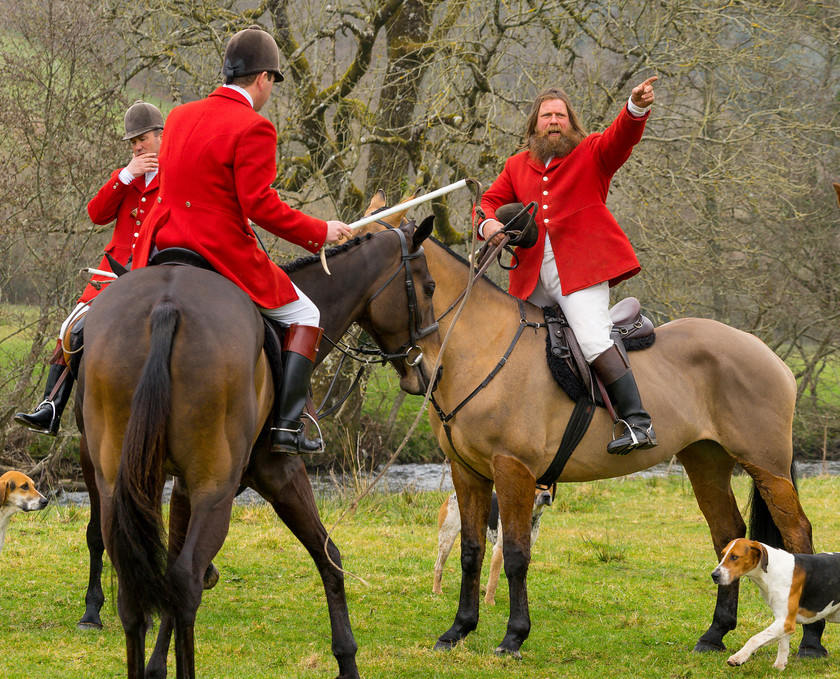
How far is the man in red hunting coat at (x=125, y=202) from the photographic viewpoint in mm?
4844

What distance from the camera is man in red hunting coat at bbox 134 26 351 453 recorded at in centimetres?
350

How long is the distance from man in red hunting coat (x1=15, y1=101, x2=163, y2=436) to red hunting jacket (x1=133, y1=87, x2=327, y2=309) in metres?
1.31

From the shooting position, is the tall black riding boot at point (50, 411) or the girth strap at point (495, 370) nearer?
the girth strap at point (495, 370)

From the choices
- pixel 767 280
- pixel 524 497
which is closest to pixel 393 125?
pixel 767 280

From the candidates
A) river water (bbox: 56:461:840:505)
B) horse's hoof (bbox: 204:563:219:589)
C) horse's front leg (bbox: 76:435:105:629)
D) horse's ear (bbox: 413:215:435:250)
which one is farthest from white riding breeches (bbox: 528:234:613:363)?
river water (bbox: 56:461:840:505)

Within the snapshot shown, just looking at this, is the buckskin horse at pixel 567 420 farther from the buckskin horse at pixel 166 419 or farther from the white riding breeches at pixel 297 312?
the buckskin horse at pixel 166 419

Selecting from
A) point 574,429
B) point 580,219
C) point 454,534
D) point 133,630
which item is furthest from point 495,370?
point 133,630

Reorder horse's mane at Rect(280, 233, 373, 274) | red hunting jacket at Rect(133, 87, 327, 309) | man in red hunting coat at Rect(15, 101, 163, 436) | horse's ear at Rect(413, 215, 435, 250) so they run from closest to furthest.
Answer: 1. red hunting jacket at Rect(133, 87, 327, 309)
2. horse's mane at Rect(280, 233, 373, 274)
3. horse's ear at Rect(413, 215, 435, 250)
4. man in red hunting coat at Rect(15, 101, 163, 436)

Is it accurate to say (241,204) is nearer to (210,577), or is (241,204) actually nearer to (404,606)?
(210,577)

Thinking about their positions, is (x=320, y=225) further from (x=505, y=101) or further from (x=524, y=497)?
(x=505, y=101)

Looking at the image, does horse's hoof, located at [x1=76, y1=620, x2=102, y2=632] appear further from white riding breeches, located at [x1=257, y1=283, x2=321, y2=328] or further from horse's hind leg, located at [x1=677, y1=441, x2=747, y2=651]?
horse's hind leg, located at [x1=677, y1=441, x2=747, y2=651]

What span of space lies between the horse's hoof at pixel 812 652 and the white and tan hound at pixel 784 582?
201 millimetres

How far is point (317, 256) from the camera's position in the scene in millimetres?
4098

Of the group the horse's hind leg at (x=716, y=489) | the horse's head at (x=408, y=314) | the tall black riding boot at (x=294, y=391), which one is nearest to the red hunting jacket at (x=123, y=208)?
the horse's head at (x=408, y=314)
